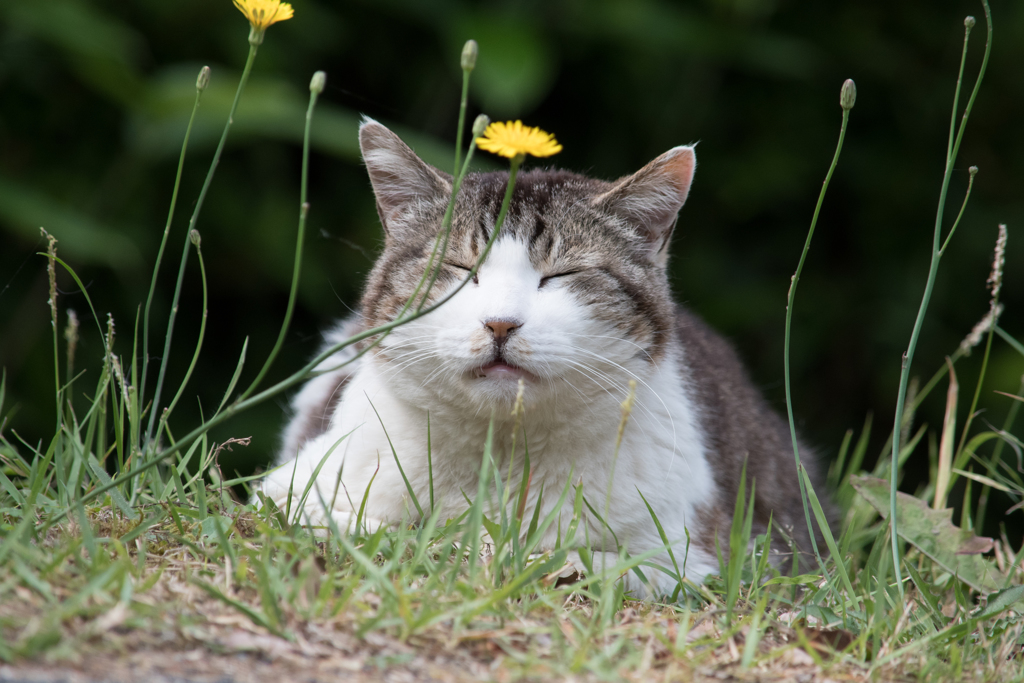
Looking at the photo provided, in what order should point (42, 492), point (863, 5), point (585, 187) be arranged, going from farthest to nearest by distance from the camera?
point (863, 5)
point (585, 187)
point (42, 492)

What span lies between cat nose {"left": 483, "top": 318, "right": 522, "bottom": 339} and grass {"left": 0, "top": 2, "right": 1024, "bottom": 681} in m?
0.32

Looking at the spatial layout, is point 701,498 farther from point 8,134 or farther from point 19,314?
point 8,134

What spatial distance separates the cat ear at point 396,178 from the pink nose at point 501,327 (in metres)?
0.59

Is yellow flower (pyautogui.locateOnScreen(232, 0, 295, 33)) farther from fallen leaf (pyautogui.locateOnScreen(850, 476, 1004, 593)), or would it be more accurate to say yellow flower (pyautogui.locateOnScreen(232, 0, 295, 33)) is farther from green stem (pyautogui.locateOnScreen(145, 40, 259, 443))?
fallen leaf (pyautogui.locateOnScreen(850, 476, 1004, 593))

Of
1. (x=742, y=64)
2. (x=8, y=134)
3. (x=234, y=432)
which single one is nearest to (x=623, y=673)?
(x=234, y=432)

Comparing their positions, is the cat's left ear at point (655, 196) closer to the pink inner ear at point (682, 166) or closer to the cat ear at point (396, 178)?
the pink inner ear at point (682, 166)

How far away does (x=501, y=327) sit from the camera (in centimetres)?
199

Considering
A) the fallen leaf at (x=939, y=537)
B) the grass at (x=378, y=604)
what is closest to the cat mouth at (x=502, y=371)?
the grass at (x=378, y=604)

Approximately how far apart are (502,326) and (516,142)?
55 cm

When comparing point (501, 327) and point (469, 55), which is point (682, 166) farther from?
point (469, 55)

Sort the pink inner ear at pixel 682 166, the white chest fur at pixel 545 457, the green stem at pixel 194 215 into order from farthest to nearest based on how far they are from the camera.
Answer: the pink inner ear at pixel 682 166 → the white chest fur at pixel 545 457 → the green stem at pixel 194 215

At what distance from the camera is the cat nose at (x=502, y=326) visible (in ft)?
6.51

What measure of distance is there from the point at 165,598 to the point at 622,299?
1302 mm

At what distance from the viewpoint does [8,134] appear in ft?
12.3
